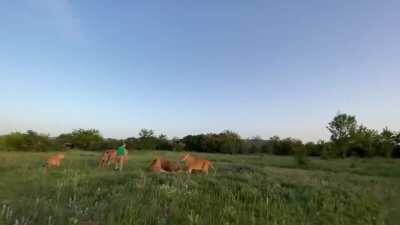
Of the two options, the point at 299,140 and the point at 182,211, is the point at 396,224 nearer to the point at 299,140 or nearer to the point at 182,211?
the point at 182,211

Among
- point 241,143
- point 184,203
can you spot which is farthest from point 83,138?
point 184,203

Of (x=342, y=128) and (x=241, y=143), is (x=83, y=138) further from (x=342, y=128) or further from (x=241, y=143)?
(x=342, y=128)

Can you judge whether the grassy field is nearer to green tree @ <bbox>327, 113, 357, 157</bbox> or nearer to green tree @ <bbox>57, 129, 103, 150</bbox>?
green tree @ <bbox>327, 113, 357, 157</bbox>

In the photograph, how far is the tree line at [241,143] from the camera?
164 feet

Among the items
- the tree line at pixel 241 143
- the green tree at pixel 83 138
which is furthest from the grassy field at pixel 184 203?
the green tree at pixel 83 138

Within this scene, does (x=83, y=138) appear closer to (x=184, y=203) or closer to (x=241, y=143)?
(x=241, y=143)

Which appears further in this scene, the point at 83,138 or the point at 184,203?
the point at 83,138

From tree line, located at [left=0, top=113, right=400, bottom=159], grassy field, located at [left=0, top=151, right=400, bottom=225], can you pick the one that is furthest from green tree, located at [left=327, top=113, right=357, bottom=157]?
grassy field, located at [left=0, top=151, right=400, bottom=225]

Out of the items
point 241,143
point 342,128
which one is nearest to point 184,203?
point 342,128

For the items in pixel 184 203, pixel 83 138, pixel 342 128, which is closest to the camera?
pixel 184 203

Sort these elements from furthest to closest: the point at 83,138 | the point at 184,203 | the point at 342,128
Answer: the point at 83,138, the point at 342,128, the point at 184,203

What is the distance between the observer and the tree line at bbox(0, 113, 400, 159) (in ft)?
164

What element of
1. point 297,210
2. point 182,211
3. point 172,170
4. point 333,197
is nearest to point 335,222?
point 297,210

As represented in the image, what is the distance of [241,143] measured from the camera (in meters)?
66.1
